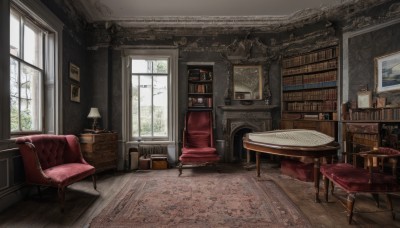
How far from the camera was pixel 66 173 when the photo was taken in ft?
9.53

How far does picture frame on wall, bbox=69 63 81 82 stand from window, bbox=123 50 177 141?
1130 millimetres

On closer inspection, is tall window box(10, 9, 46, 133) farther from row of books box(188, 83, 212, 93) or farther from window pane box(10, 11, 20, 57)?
row of books box(188, 83, 212, 93)

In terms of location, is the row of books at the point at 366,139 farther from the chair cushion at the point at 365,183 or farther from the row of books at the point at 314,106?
the chair cushion at the point at 365,183

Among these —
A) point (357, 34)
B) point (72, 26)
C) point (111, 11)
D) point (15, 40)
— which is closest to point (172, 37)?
point (111, 11)

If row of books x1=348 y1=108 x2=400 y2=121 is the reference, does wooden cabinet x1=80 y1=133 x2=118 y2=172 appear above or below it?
below

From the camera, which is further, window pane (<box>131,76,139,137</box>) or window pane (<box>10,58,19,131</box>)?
window pane (<box>131,76,139,137</box>)

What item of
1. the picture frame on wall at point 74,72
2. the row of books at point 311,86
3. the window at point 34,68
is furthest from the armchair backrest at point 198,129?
the window at point 34,68

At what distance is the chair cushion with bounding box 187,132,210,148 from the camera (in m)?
5.21

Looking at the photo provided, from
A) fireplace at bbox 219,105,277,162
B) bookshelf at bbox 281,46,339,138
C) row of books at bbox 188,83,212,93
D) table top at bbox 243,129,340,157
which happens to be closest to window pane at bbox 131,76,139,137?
row of books at bbox 188,83,212,93

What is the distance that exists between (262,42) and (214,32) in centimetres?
127

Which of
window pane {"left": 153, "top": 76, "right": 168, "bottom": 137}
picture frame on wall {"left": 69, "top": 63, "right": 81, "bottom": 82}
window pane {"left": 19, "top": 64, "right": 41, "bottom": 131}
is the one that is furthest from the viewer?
window pane {"left": 153, "top": 76, "right": 168, "bottom": 137}

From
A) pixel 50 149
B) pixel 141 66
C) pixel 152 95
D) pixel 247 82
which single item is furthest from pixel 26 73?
pixel 247 82

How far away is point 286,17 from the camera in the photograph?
518cm

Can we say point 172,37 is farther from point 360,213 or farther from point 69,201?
point 360,213
